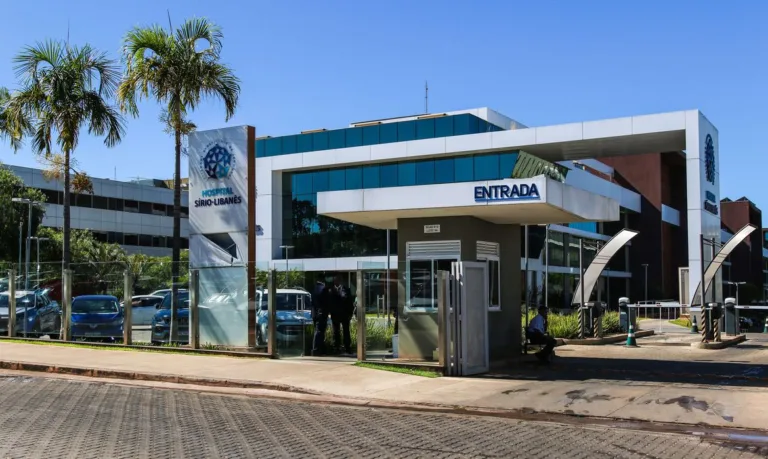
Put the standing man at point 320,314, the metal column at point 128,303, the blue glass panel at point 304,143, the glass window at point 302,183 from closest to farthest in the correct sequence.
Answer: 1. the standing man at point 320,314
2. the metal column at point 128,303
3. the glass window at point 302,183
4. the blue glass panel at point 304,143

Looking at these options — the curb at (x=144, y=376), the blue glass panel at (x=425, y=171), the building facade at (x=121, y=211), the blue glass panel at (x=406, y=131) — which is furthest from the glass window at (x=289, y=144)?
the curb at (x=144, y=376)

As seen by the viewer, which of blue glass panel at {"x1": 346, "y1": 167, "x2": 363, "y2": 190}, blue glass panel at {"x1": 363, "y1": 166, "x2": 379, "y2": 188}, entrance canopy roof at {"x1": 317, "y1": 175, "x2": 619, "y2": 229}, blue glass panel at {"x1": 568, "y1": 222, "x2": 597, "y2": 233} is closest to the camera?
entrance canopy roof at {"x1": 317, "y1": 175, "x2": 619, "y2": 229}

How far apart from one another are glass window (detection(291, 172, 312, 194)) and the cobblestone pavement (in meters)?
47.6

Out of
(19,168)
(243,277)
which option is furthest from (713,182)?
(19,168)

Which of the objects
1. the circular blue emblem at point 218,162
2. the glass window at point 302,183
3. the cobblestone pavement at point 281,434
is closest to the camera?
the cobblestone pavement at point 281,434

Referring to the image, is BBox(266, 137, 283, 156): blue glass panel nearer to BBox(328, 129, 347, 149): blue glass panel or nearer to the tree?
BBox(328, 129, 347, 149): blue glass panel

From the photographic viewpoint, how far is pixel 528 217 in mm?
17484

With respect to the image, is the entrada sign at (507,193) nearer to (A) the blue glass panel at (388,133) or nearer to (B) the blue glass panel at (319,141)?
(A) the blue glass panel at (388,133)

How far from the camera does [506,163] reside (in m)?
52.7

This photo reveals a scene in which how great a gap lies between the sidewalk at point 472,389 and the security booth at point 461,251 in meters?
1.16

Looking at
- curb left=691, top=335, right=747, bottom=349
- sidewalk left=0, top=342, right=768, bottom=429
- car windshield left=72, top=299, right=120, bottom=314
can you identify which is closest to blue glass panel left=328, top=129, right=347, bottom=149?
curb left=691, top=335, right=747, bottom=349

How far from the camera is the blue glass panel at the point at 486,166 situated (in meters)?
53.0

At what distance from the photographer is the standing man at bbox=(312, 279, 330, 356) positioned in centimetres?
1808

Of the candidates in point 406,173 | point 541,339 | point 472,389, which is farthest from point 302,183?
point 472,389
